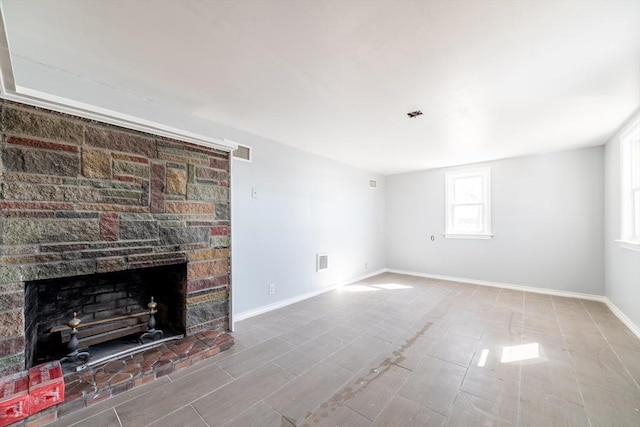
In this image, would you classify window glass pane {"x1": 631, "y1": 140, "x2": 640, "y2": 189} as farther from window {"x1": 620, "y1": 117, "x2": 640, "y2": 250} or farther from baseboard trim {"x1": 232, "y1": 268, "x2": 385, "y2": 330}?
baseboard trim {"x1": 232, "y1": 268, "x2": 385, "y2": 330}

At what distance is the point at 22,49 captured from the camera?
1.70m

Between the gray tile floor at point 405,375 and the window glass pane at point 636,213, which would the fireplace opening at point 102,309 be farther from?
the window glass pane at point 636,213

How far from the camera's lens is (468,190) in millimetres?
5090

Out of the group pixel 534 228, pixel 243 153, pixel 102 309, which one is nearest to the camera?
pixel 102 309

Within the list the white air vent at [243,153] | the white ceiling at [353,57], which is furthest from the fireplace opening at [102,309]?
the white ceiling at [353,57]

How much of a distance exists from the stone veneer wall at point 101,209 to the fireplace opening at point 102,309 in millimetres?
150

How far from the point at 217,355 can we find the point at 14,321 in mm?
1361

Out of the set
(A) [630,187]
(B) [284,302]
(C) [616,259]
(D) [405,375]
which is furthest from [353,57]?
(C) [616,259]

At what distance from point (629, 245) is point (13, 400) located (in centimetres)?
541

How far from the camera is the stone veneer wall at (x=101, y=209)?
63.6 inches

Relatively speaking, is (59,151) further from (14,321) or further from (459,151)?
(459,151)

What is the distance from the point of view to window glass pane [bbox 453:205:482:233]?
497 cm

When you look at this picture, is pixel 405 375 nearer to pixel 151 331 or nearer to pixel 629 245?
pixel 151 331

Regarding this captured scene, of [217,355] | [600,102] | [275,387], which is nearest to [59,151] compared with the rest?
[217,355]
